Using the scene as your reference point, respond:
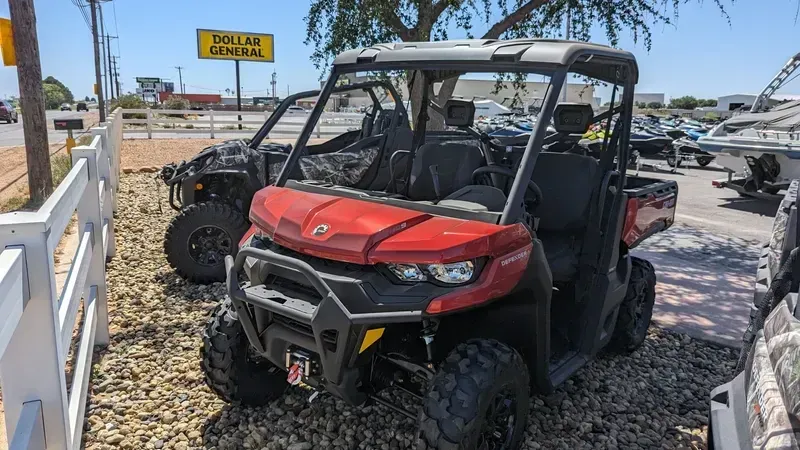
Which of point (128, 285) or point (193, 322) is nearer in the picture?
point (193, 322)

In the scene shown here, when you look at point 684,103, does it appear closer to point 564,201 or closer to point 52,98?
point 564,201

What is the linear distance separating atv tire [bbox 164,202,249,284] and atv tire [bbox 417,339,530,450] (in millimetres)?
3445

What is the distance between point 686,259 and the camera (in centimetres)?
692

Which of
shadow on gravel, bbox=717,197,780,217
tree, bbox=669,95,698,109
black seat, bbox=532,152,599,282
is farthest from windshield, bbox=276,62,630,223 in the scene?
tree, bbox=669,95,698,109

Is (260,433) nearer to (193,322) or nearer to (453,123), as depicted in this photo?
(193,322)

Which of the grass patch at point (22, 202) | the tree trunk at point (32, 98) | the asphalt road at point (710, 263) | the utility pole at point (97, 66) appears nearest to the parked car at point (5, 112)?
the utility pole at point (97, 66)

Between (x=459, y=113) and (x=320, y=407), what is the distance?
204 centimetres

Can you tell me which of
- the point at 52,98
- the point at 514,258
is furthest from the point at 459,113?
the point at 52,98

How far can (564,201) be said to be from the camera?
3793 millimetres

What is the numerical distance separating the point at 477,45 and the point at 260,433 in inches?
90.5

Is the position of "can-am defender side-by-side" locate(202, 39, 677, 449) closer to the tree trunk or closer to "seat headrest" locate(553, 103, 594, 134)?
"seat headrest" locate(553, 103, 594, 134)

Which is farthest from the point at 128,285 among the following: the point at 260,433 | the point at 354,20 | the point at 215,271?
the point at 354,20

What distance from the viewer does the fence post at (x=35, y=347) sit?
215 centimetres

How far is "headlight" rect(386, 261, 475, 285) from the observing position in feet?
8.09
